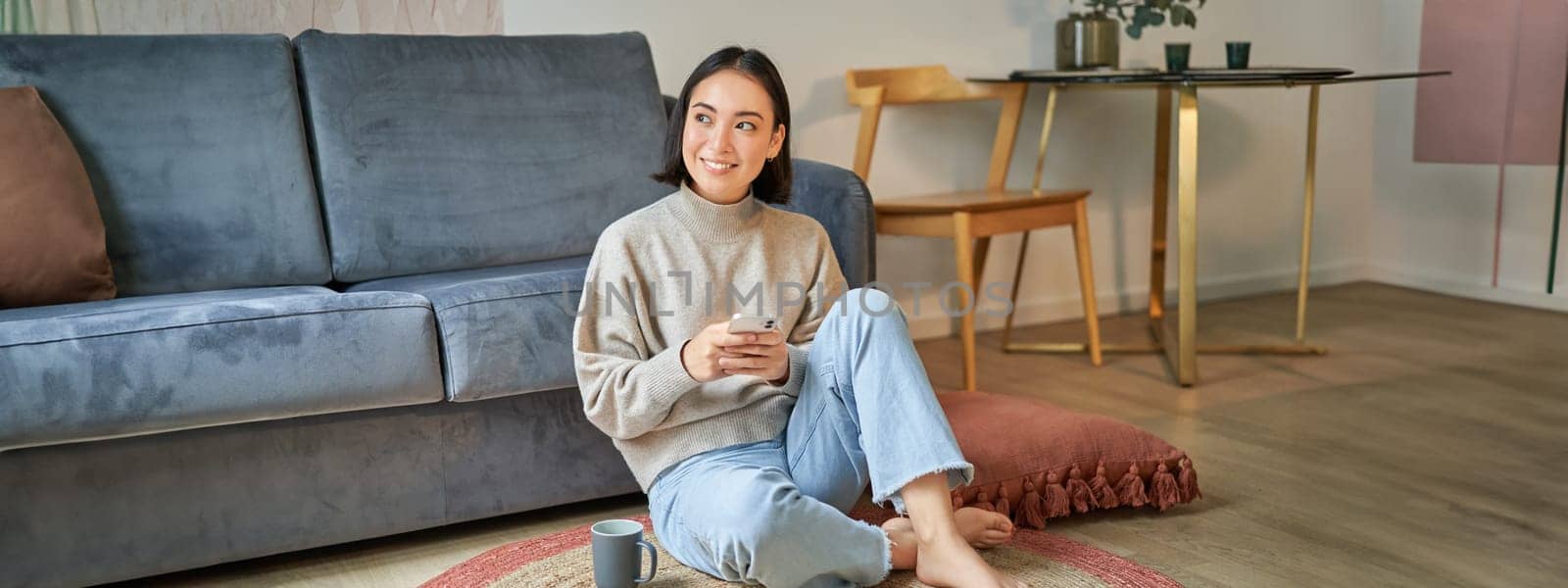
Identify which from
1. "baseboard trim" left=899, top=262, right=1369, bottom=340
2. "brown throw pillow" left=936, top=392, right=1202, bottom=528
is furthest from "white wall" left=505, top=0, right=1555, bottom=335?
"brown throw pillow" left=936, top=392, right=1202, bottom=528

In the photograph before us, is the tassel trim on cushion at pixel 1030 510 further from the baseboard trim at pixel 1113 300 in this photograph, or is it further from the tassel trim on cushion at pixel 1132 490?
the baseboard trim at pixel 1113 300

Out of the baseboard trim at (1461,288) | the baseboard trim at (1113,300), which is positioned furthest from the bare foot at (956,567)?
the baseboard trim at (1461,288)

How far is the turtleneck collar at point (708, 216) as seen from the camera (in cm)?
174

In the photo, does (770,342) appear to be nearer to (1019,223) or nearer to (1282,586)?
(1282,586)

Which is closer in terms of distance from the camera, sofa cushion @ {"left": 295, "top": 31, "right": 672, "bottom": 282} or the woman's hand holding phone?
the woman's hand holding phone

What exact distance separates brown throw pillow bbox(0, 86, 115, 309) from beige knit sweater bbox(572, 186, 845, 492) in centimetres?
83

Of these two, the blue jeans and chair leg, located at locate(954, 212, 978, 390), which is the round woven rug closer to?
the blue jeans

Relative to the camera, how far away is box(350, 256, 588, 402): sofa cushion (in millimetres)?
1865

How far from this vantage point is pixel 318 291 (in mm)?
2018

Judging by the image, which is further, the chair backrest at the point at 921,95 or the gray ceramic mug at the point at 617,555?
the chair backrest at the point at 921,95

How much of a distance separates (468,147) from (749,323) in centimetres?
107

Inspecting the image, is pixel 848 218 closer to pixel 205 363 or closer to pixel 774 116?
pixel 774 116

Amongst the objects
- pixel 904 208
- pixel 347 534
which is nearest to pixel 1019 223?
pixel 904 208

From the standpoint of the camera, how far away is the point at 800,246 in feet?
5.92
